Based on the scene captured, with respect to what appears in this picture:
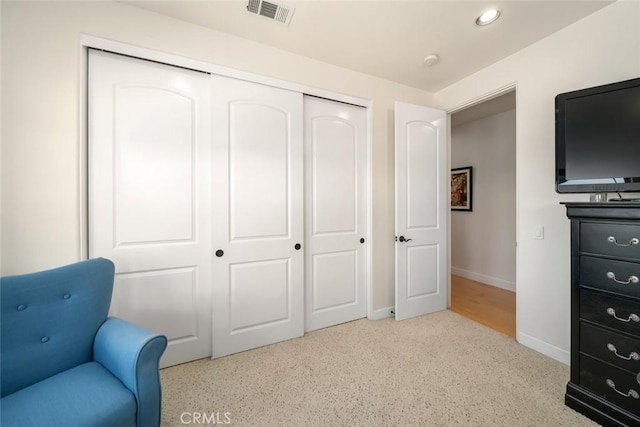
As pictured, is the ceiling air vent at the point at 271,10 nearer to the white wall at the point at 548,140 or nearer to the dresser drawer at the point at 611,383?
the white wall at the point at 548,140

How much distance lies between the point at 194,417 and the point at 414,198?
2585mm

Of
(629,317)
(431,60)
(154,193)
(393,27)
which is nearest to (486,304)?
(629,317)

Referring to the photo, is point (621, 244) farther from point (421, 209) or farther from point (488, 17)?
point (488, 17)

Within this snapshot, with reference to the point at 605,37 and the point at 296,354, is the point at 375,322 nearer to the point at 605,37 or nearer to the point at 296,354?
the point at 296,354

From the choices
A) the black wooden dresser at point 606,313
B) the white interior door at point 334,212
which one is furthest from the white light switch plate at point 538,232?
the white interior door at point 334,212

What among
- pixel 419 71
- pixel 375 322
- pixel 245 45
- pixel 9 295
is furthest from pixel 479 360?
pixel 245 45

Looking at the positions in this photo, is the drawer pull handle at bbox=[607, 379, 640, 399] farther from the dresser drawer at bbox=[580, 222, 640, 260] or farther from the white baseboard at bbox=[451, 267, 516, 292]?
the white baseboard at bbox=[451, 267, 516, 292]

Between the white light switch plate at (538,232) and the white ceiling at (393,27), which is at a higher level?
the white ceiling at (393,27)

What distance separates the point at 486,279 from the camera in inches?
162

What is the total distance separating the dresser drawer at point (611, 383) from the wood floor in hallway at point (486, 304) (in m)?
0.95

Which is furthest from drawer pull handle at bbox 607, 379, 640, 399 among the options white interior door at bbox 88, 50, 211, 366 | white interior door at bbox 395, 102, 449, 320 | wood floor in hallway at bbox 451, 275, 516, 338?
white interior door at bbox 88, 50, 211, 366

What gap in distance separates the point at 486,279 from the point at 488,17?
361 centimetres

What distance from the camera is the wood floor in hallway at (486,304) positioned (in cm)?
271

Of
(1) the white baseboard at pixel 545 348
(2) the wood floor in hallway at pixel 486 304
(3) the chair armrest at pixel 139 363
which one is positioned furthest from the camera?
(2) the wood floor in hallway at pixel 486 304
